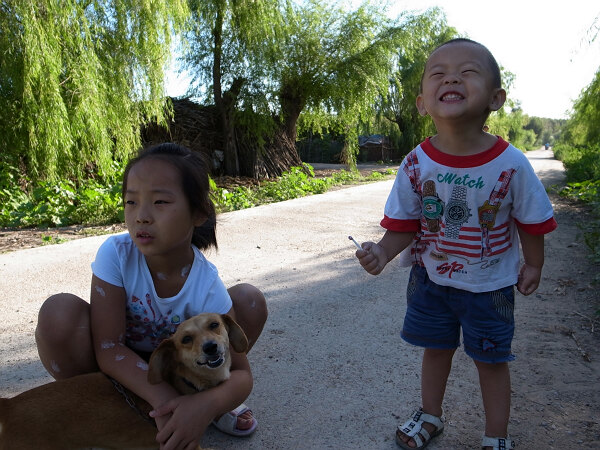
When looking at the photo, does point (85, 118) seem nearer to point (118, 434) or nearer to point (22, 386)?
point (22, 386)

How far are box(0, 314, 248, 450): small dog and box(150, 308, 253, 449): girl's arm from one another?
48 millimetres

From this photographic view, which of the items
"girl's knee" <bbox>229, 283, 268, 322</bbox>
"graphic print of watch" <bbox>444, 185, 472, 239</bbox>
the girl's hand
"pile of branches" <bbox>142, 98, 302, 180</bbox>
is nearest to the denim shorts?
"graphic print of watch" <bbox>444, 185, 472, 239</bbox>

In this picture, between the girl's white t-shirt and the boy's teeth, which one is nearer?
the boy's teeth

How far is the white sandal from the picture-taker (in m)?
1.83

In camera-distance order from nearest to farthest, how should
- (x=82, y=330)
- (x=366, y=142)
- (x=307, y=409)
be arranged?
(x=82, y=330), (x=307, y=409), (x=366, y=142)

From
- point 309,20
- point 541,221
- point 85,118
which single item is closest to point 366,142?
point 309,20

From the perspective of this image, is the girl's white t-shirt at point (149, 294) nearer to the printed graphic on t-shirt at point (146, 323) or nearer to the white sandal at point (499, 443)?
the printed graphic on t-shirt at point (146, 323)

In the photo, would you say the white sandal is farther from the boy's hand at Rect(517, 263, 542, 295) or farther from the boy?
the boy's hand at Rect(517, 263, 542, 295)

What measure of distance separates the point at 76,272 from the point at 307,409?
285 centimetres

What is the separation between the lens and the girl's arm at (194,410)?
1.56m

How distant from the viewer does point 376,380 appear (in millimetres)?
2434

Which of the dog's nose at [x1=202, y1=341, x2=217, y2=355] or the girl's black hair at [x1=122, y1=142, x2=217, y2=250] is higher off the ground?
the girl's black hair at [x1=122, y1=142, x2=217, y2=250]

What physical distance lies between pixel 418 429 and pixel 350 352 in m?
0.84

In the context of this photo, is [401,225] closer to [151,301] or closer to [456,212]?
[456,212]
